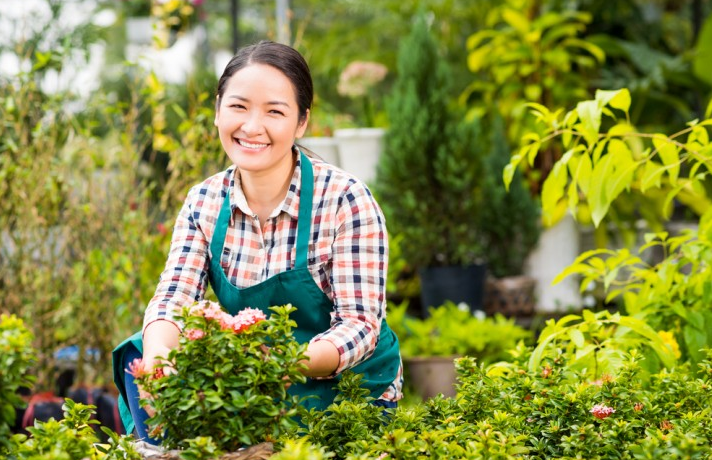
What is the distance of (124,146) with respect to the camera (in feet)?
12.1

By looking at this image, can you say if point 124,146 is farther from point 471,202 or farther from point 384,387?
point 471,202

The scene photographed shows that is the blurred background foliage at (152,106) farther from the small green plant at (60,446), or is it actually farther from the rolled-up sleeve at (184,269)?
Result: the small green plant at (60,446)

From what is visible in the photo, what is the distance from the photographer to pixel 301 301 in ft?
6.80

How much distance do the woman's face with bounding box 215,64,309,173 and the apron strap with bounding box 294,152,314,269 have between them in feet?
0.31

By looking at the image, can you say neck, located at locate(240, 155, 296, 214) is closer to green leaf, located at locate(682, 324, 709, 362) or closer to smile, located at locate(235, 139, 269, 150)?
smile, located at locate(235, 139, 269, 150)

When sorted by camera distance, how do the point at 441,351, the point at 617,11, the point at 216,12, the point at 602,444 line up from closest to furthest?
the point at 602,444
the point at 441,351
the point at 617,11
the point at 216,12

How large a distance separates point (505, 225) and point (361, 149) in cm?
96

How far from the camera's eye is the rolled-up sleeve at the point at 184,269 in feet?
6.72

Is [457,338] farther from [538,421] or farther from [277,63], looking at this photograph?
[538,421]

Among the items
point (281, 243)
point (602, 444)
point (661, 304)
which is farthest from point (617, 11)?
point (602, 444)

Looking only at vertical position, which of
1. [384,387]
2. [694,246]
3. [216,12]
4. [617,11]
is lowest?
[384,387]

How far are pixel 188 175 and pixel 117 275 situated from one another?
48 cm

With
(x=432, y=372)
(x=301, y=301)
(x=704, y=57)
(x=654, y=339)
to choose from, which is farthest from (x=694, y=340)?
(x=704, y=57)

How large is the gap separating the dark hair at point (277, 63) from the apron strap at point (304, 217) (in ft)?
0.46
